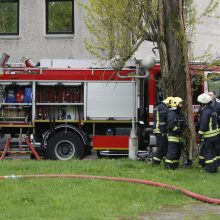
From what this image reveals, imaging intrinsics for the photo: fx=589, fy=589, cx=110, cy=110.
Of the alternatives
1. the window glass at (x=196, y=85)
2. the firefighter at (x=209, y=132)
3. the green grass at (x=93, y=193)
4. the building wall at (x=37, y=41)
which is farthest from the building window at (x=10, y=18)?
the firefighter at (x=209, y=132)

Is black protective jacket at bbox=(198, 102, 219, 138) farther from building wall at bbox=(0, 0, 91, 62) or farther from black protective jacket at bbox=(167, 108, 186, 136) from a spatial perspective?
building wall at bbox=(0, 0, 91, 62)

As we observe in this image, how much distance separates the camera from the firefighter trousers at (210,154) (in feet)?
38.2

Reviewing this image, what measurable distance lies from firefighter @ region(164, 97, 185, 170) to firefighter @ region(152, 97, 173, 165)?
19 cm

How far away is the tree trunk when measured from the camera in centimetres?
1292

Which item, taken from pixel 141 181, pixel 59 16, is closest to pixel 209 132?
pixel 141 181

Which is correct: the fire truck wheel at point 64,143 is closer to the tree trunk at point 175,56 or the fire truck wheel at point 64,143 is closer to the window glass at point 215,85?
the tree trunk at point 175,56

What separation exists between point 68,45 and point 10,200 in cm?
1608

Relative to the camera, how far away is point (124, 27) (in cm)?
1661

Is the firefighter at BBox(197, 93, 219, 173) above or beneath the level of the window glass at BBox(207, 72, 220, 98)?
beneath

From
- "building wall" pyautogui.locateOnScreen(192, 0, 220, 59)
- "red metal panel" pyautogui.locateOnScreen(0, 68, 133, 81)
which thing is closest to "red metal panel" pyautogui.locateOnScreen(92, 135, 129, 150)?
"red metal panel" pyautogui.locateOnScreen(0, 68, 133, 81)

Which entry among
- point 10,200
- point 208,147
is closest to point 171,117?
point 208,147

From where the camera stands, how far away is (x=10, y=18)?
24547 mm

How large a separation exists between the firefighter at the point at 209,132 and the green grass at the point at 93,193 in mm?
250

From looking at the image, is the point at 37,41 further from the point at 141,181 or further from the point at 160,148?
the point at 141,181
